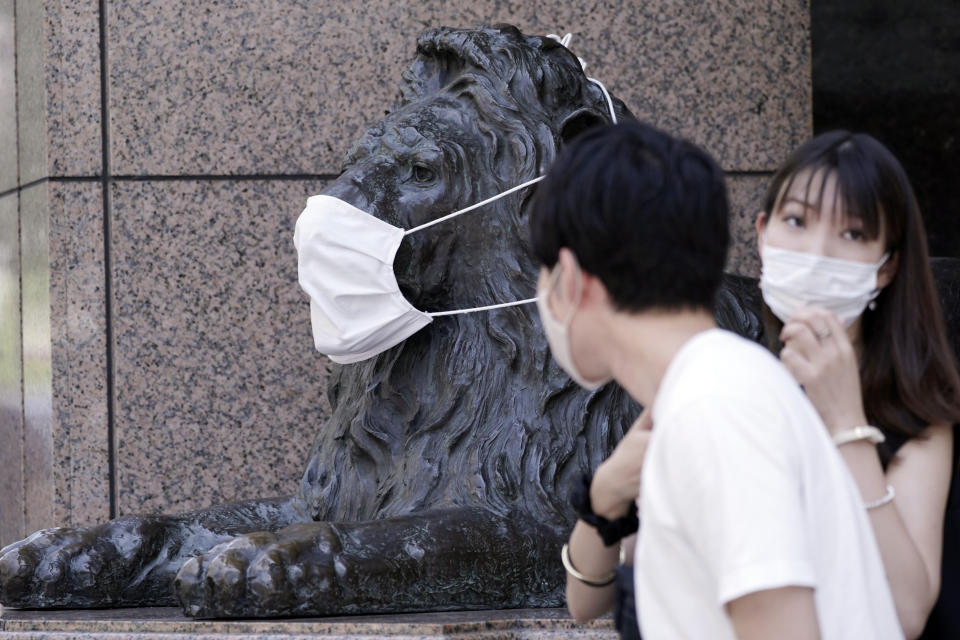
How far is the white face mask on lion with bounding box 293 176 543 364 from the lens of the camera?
372 cm

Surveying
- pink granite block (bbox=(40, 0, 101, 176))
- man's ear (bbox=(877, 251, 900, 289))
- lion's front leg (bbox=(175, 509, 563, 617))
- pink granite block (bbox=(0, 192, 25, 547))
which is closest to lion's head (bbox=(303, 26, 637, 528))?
lion's front leg (bbox=(175, 509, 563, 617))

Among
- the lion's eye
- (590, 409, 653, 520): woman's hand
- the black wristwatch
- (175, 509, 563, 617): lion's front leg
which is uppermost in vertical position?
the lion's eye

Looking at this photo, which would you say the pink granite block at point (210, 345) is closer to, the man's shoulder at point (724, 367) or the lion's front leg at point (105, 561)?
A: the lion's front leg at point (105, 561)

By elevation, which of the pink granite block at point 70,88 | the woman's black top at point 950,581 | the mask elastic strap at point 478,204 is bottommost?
the woman's black top at point 950,581

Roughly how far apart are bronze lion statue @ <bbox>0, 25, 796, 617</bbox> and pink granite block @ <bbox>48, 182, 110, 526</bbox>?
5.04 ft

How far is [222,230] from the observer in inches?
223

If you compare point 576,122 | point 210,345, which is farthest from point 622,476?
point 210,345

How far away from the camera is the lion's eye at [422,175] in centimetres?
388

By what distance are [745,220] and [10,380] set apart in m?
3.21

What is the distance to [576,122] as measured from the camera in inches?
159

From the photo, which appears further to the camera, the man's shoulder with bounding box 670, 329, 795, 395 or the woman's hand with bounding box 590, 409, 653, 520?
the woman's hand with bounding box 590, 409, 653, 520

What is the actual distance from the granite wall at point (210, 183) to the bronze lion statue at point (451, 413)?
1.42 m

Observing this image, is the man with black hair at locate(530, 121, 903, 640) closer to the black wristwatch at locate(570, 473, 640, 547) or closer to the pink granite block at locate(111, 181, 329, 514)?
the black wristwatch at locate(570, 473, 640, 547)

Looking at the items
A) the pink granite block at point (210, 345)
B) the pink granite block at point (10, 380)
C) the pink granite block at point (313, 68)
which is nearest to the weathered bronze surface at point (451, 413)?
the pink granite block at point (210, 345)
